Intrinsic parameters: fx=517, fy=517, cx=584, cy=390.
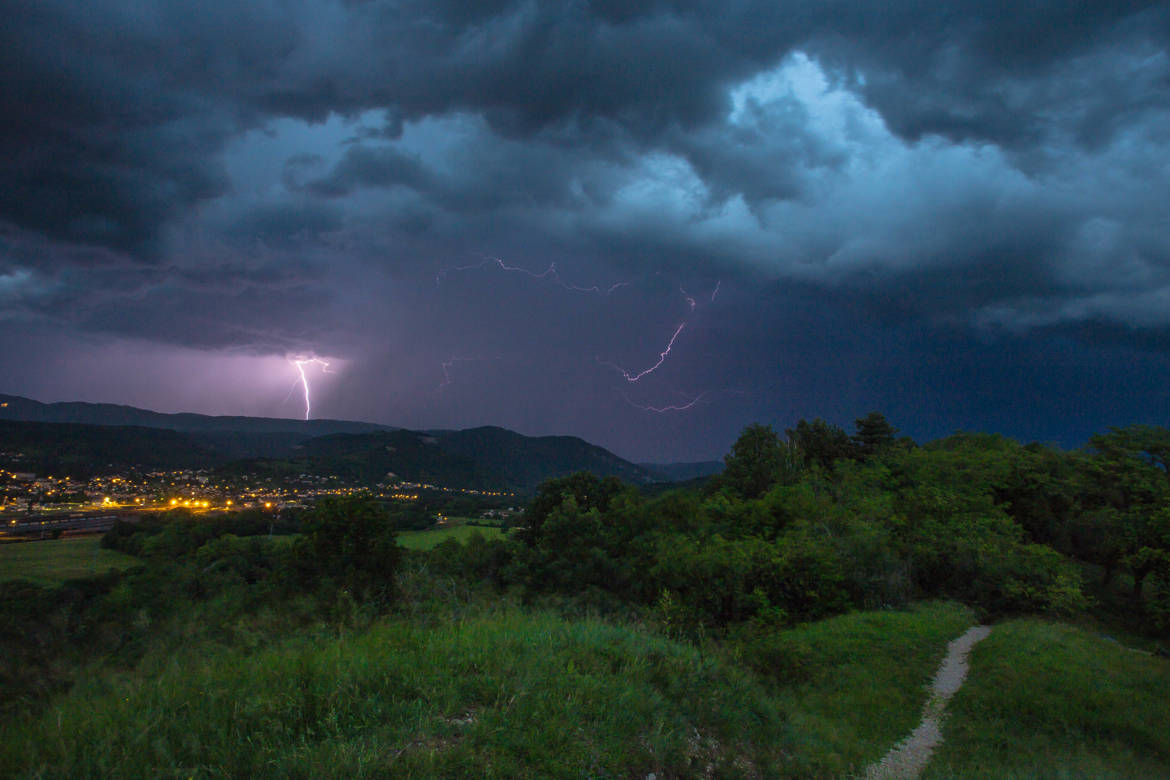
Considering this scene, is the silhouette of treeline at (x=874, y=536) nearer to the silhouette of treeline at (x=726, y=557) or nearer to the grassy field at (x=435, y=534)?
the silhouette of treeline at (x=726, y=557)

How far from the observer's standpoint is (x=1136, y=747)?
899 centimetres

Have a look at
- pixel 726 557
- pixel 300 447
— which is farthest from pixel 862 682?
pixel 300 447

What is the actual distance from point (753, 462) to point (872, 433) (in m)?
17.8

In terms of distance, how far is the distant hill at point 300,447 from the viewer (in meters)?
55.0

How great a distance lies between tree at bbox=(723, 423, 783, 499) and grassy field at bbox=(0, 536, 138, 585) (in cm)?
3147

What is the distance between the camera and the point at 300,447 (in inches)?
4459

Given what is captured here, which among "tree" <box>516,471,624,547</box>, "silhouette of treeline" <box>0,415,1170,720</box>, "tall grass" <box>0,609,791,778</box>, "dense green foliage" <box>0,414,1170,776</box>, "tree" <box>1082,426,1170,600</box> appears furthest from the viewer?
"tree" <box>516,471,624,547</box>

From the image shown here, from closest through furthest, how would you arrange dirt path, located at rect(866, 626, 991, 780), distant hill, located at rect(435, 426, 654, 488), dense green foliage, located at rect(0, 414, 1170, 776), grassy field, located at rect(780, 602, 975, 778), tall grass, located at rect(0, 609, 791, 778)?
tall grass, located at rect(0, 609, 791, 778) < dense green foliage, located at rect(0, 414, 1170, 776) < grassy field, located at rect(780, 602, 975, 778) < dirt path, located at rect(866, 626, 991, 780) < distant hill, located at rect(435, 426, 654, 488)

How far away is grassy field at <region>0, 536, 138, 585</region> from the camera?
12.6 metres

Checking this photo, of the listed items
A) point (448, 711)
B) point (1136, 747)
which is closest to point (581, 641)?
point (448, 711)

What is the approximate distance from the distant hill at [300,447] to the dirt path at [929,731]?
2504cm

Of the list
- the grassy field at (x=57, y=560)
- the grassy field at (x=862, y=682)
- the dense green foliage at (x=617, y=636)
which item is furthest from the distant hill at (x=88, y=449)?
the grassy field at (x=862, y=682)

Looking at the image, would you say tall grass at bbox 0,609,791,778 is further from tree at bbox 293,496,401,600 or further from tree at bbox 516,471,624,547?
tree at bbox 516,471,624,547

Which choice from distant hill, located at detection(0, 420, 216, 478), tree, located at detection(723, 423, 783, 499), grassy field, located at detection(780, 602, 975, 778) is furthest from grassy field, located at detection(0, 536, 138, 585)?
tree, located at detection(723, 423, 783, 499)
